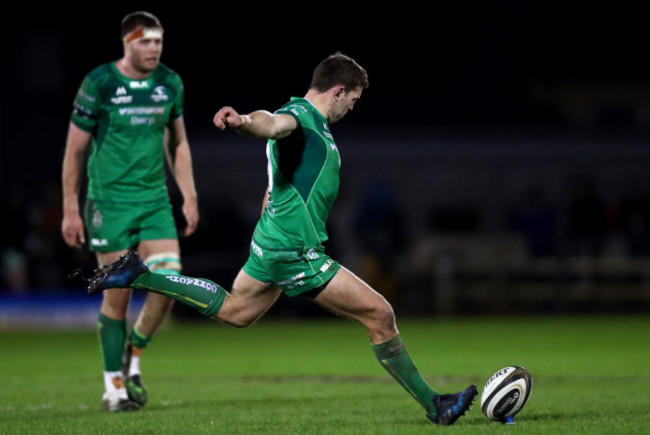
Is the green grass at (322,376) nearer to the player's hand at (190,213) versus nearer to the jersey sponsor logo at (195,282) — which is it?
the jersey sponsor logo at (195,282)

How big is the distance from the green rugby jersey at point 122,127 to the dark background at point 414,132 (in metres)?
11.2

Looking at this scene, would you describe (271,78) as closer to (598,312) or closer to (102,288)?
(598,312)

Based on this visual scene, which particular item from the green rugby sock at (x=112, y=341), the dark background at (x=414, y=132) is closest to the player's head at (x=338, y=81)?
the green rugby sock at (x=112, y=341)

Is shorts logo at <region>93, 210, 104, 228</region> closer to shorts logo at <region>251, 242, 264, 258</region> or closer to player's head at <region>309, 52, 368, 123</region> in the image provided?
shorts logo at <region>251, 242, 264, 258</region>

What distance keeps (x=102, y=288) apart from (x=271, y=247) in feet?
3.78

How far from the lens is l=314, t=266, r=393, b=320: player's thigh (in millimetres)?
8359

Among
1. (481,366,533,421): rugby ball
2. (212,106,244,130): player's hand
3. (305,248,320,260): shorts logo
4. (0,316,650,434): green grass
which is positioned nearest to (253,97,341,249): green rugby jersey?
(305,248,320,260): shorts logo

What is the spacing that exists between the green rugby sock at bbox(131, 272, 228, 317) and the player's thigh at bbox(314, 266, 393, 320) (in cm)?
76

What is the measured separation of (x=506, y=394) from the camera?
832 cm

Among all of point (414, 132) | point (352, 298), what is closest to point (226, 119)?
point (352, 298)

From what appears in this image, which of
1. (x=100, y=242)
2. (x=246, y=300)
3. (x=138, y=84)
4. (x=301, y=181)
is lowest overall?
(x=246, y=300)

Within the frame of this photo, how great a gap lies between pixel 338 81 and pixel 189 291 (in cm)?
172

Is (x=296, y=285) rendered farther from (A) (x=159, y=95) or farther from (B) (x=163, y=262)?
(A) (x=159, y=95)

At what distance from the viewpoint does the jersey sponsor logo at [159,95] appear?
10.4 m
